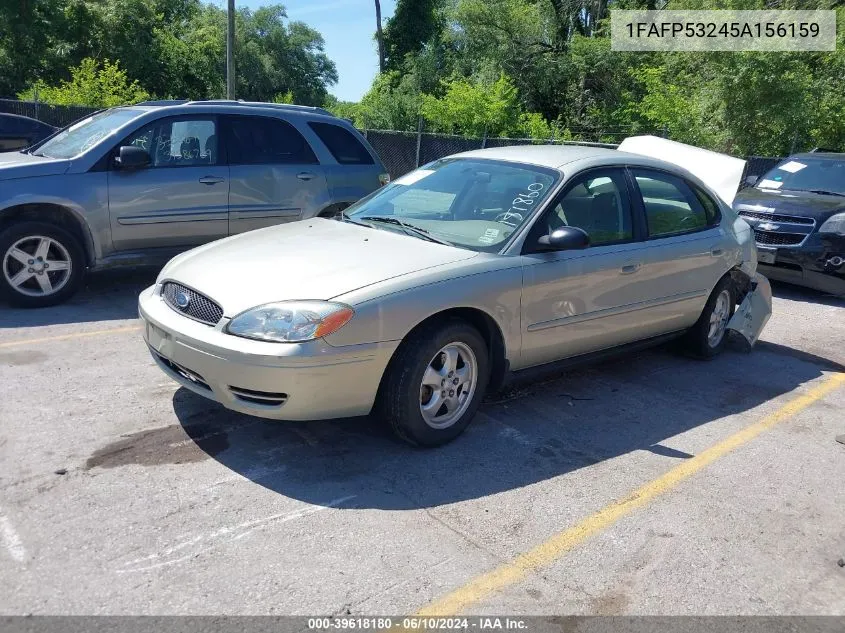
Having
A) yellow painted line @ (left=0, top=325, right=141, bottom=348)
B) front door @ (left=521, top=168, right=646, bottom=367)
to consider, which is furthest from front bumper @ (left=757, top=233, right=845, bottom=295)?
yellow painted line @ (left=0, top=325, right=141, bottom=348)

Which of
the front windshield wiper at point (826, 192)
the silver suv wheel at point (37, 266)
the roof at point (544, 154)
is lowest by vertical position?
the silver suv wheel at point (37, 266)

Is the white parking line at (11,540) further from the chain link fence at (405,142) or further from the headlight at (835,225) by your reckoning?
the chain link fence at (405,142)

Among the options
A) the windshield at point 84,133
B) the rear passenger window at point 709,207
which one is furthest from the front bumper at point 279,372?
the windshield at point 84,133

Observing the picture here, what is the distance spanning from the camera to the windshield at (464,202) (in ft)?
15.6

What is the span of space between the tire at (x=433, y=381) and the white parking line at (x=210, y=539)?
0.61m

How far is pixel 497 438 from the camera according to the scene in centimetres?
456

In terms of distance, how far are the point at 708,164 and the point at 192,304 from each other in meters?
7.51

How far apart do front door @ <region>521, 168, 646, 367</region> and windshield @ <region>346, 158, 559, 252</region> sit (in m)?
0.19

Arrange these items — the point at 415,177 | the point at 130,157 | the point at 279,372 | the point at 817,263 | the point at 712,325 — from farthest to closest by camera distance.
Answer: the point at 817,263
the point at 130,157
the point at 712,325
the point at 415,177
the point at 279,372

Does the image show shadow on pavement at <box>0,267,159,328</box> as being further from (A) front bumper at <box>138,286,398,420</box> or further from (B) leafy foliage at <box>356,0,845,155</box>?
(B) leafy foliage at <box>356,0,845,155</box>

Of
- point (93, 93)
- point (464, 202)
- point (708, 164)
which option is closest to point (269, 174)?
point (464, 202)

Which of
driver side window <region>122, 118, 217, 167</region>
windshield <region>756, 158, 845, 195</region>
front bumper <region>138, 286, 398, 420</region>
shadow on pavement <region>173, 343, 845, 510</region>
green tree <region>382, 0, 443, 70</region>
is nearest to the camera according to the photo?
front bumper <region>138, 286, 398, 420</region>

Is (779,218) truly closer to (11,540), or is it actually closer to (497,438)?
(497,438)

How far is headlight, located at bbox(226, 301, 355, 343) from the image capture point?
378cm
